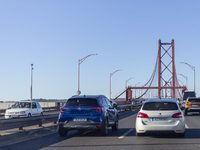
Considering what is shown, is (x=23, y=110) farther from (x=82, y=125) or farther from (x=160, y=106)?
(x=160, y=106)

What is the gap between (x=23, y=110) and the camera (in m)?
26.7

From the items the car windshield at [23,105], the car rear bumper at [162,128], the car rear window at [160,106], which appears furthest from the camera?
the car windshield at [23,105]

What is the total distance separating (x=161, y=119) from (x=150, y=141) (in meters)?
1.04

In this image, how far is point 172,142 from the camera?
12.5 metres

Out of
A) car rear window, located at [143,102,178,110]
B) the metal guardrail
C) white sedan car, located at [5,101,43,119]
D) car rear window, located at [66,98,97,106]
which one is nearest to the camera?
the metal guardrail

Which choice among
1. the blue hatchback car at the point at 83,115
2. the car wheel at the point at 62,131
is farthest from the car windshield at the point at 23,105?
the blue hatchback car at the point at 83,115

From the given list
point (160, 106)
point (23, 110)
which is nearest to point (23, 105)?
point (23, 110)

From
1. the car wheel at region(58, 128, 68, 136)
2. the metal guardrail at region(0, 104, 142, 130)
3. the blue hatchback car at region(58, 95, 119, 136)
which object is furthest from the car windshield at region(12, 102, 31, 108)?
the blue hatchback car at region(58, 95, 119, 136)

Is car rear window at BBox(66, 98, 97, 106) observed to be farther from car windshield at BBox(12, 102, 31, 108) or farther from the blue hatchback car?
car windshield at BBox(12, 102, 31, 108)

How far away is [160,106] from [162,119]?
0.60 meters

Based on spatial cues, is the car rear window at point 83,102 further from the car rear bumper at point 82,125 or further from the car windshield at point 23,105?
the car windshield at point 23,105

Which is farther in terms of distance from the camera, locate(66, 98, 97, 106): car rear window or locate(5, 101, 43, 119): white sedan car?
locate(5, 101, 43, 119): white sedan car

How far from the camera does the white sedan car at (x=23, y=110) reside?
1047 inches

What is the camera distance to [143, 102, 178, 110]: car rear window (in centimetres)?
1376
